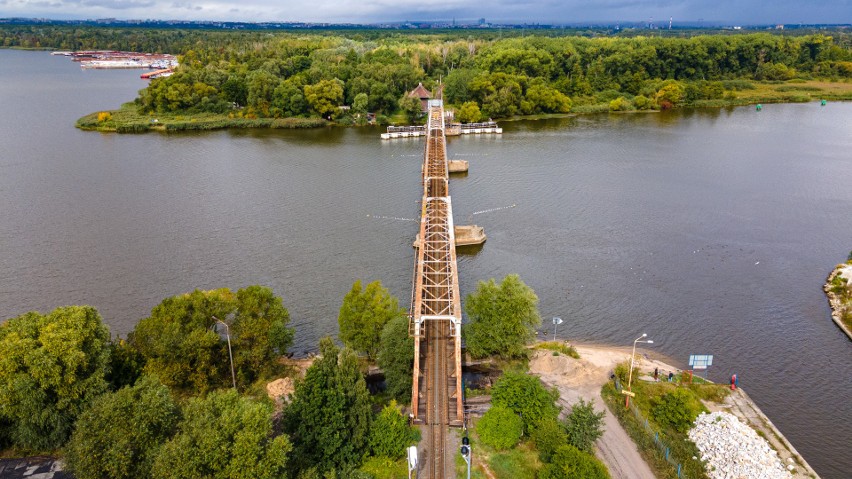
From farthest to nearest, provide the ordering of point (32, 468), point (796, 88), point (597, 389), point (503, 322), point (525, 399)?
point (796, 88), point (503, 322), point (597, 389), point (525, 399), point (32, 468)

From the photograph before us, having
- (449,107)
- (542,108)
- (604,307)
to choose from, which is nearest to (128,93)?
(449,107)

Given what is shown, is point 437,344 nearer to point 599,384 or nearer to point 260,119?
point 599,384

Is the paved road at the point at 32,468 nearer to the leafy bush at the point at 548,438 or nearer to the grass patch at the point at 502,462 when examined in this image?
the grass patch at the point at 502,462

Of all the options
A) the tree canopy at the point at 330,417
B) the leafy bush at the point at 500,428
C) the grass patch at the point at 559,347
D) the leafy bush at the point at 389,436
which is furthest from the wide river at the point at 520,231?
the leafy bush at the point at 500,428

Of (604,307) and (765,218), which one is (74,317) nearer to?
(604,307)

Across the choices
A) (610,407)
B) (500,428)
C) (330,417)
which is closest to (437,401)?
(500,428)
